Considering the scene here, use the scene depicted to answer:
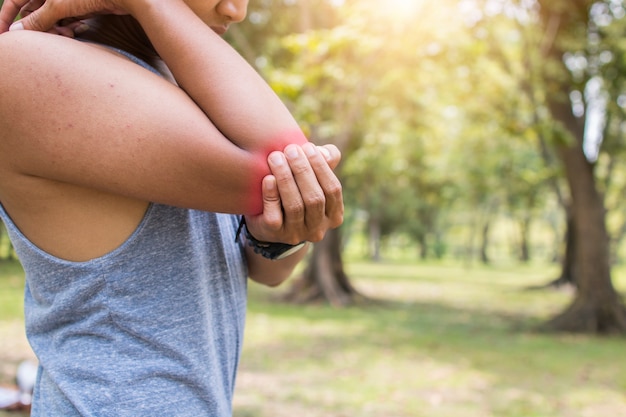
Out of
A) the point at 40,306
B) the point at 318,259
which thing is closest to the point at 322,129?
the point at 318,259

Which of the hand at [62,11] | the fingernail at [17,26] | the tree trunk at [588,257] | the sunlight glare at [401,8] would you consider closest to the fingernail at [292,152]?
the hand at [62,11]

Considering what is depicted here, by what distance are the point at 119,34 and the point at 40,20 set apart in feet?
0.50

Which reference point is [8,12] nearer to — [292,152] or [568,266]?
[292,152]

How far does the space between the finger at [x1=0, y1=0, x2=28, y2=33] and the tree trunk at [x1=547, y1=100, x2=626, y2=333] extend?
430 inches

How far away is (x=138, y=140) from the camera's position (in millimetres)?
968

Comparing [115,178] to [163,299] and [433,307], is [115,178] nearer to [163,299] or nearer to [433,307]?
[163,299]

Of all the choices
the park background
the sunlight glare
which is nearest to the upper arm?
the park background

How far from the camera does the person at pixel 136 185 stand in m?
0.97

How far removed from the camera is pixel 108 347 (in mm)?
1091

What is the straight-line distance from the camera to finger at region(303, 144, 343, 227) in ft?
3.36

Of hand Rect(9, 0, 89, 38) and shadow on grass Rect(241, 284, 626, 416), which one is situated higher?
hand Rect(9, 0, 89, 38)

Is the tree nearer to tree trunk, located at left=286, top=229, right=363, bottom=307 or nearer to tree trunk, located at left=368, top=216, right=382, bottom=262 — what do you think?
tree trunk, located at left=286, top=229, right=363, bottom=307

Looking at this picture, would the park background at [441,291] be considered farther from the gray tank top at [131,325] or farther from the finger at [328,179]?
the finger at [328,179]

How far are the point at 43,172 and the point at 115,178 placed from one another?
0.11 m
